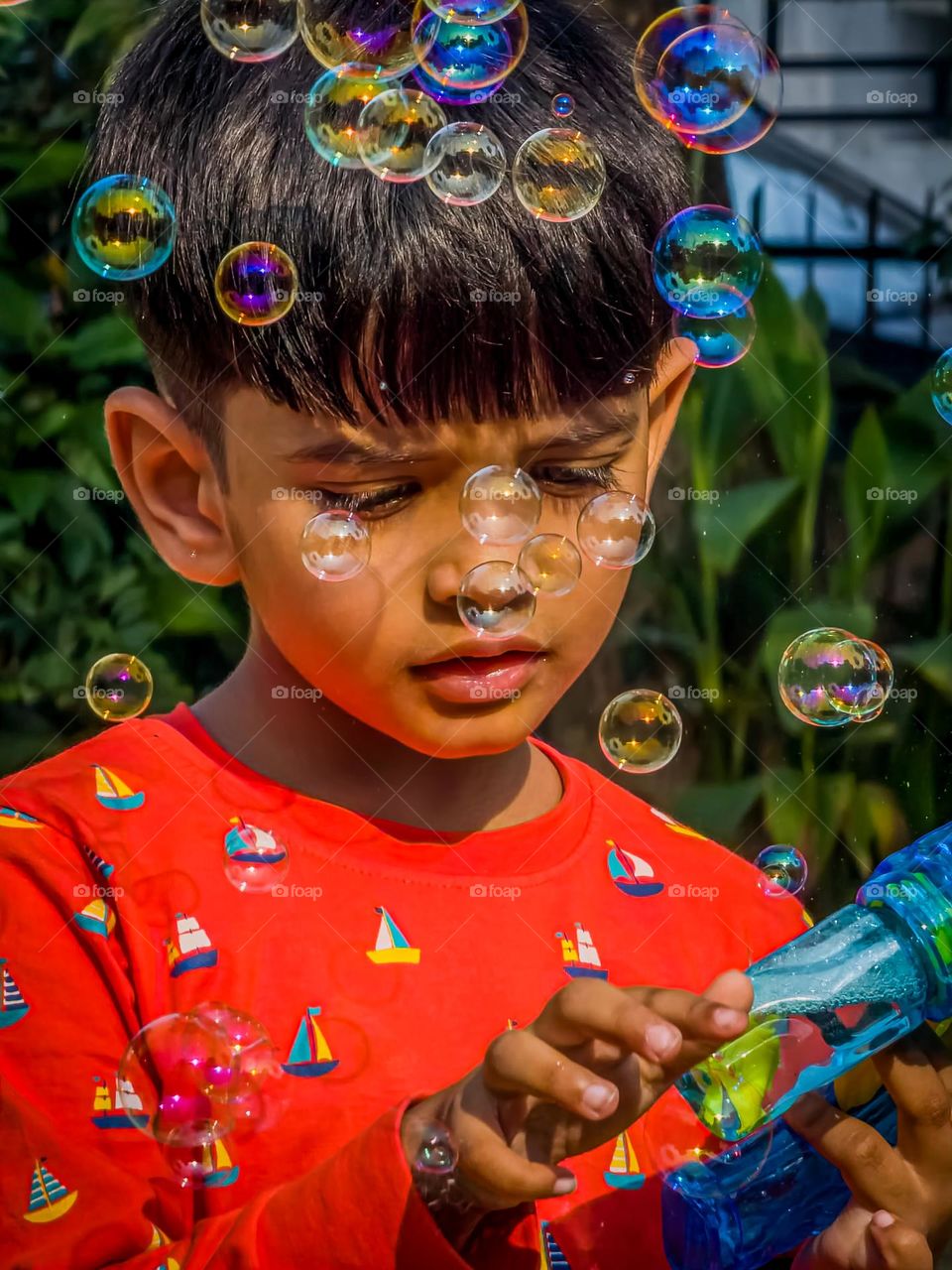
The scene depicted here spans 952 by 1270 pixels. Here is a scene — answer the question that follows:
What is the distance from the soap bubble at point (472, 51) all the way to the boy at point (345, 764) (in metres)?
0.02

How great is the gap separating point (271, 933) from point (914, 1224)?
49cm

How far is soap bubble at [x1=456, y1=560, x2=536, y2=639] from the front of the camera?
3.64 ft

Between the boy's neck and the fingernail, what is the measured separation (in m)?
0.48

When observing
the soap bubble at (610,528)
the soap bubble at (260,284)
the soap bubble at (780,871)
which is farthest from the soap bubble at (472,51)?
the soap bubble at (780,871)

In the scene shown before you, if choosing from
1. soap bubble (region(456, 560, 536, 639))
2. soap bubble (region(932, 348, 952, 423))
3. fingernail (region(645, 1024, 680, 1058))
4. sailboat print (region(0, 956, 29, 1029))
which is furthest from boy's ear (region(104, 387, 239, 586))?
soap bubble (region(932, 348, 952, 423))

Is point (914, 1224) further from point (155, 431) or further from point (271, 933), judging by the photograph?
point (155, 431)

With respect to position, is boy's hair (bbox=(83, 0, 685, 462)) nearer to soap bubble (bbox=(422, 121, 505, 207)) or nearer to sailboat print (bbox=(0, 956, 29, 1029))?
soap bubble (bbox=(422, 121, 505, 207))

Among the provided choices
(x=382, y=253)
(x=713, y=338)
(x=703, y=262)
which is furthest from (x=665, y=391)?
(x=382, y=253)

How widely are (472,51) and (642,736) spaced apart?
0.61 m

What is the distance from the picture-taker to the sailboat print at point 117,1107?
1.11 m

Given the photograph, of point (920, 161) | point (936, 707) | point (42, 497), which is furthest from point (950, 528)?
point (42, 497)

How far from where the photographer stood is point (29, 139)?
2.34m

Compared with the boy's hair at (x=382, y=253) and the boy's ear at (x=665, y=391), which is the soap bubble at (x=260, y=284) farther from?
the boy's ear at (x=665, y=391)

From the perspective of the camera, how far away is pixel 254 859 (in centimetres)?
122
